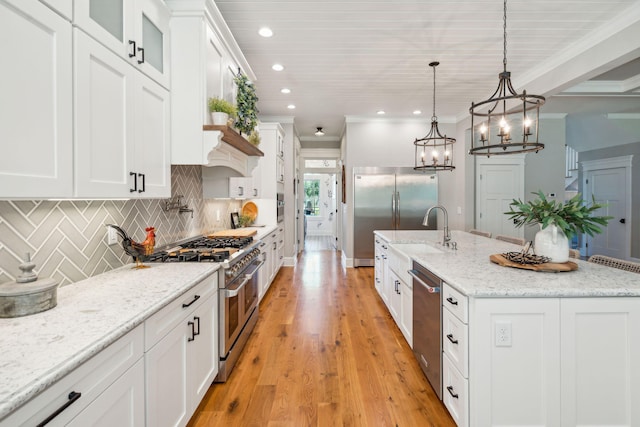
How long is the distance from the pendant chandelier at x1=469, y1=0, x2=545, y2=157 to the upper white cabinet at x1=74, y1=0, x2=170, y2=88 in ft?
6.79

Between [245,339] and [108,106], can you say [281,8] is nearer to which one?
[108,106]

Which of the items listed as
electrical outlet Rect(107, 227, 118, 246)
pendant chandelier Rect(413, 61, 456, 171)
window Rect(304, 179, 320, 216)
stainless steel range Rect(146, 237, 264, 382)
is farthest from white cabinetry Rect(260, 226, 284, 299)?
window Rect(304, 179, 320, 216)

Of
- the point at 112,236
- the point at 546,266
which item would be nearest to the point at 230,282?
the point at 112,236

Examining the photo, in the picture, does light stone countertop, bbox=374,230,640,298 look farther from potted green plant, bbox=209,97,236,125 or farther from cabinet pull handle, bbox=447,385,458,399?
potted green plant, bbox=209,97,236,125

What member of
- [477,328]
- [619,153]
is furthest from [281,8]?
[619,153]

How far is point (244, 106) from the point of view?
275 cm

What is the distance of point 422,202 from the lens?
5.89 meters

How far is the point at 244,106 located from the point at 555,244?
2595mm

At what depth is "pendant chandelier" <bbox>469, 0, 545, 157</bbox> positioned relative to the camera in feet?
6.70

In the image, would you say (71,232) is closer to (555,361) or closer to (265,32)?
(265,32)

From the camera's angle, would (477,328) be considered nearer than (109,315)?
No

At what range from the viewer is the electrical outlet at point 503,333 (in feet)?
5.02

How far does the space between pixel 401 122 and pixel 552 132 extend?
9.51ft

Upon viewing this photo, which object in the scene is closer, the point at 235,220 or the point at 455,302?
the point at 455,302
